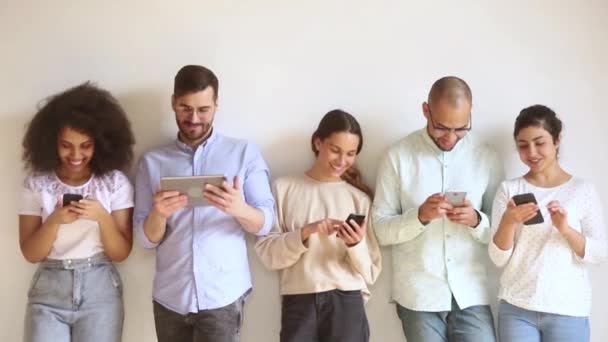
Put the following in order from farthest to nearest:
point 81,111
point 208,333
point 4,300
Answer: point 4,300 < point 81,111 < point 208,333

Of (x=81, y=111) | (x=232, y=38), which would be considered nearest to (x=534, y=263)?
(x=232, y=38)

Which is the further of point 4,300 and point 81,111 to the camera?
point 4,300

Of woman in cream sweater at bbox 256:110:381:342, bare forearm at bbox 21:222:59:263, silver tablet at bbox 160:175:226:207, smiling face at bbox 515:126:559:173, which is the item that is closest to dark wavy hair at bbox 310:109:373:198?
woman in cream sweater at bbox 256:110:381:342

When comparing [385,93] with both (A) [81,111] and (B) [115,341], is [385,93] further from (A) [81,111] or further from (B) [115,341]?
(B) [115,341]

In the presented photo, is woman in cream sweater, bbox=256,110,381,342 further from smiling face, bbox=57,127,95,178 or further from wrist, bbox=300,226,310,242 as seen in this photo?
smiling face, bbox=57,127,95,178

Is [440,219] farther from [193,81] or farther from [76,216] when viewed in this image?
[76,216]

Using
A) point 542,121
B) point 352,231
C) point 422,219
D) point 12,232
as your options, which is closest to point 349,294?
point 352,231

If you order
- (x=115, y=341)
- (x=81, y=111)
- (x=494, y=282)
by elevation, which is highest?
(x=81, y=111)

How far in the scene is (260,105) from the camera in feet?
7.69

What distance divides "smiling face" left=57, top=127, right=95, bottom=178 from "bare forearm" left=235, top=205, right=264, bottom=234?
2.07ft

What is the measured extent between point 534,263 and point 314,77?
1.09 m

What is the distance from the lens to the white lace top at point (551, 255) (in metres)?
2.02

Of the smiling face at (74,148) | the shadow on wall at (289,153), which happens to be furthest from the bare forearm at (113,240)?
the shadow on wall at (289,153)

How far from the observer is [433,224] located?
2154 mm
